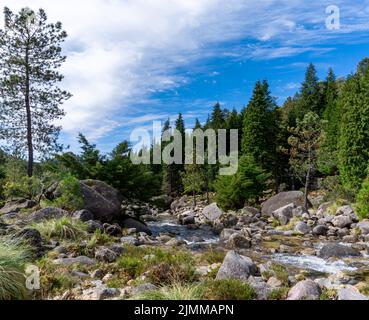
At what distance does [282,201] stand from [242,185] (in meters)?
3.37

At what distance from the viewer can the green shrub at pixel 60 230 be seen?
10.2m

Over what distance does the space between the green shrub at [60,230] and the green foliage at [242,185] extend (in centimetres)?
1767

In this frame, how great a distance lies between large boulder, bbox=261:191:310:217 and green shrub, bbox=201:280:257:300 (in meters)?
19.1

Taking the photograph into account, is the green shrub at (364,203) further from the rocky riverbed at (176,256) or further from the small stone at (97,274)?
the small stone at (97,274)

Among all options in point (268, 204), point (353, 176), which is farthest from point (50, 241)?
point (353, 176)

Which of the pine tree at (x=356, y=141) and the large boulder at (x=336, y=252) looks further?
the pine tree at (x=356, y=141)

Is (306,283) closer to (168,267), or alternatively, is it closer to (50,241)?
(168,267)

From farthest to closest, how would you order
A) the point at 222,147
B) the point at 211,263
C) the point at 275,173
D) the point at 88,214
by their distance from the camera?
1. the point at 222,147
2. the point at 275,173
3. the point at 88,214
4. the point at 211,263

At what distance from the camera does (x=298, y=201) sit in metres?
24.3

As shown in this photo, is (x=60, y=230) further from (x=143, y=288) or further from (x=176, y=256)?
(x=143, y=288)

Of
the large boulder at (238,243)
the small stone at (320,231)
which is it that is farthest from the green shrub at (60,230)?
the small stone at (320,231)

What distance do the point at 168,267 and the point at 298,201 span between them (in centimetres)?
1982
